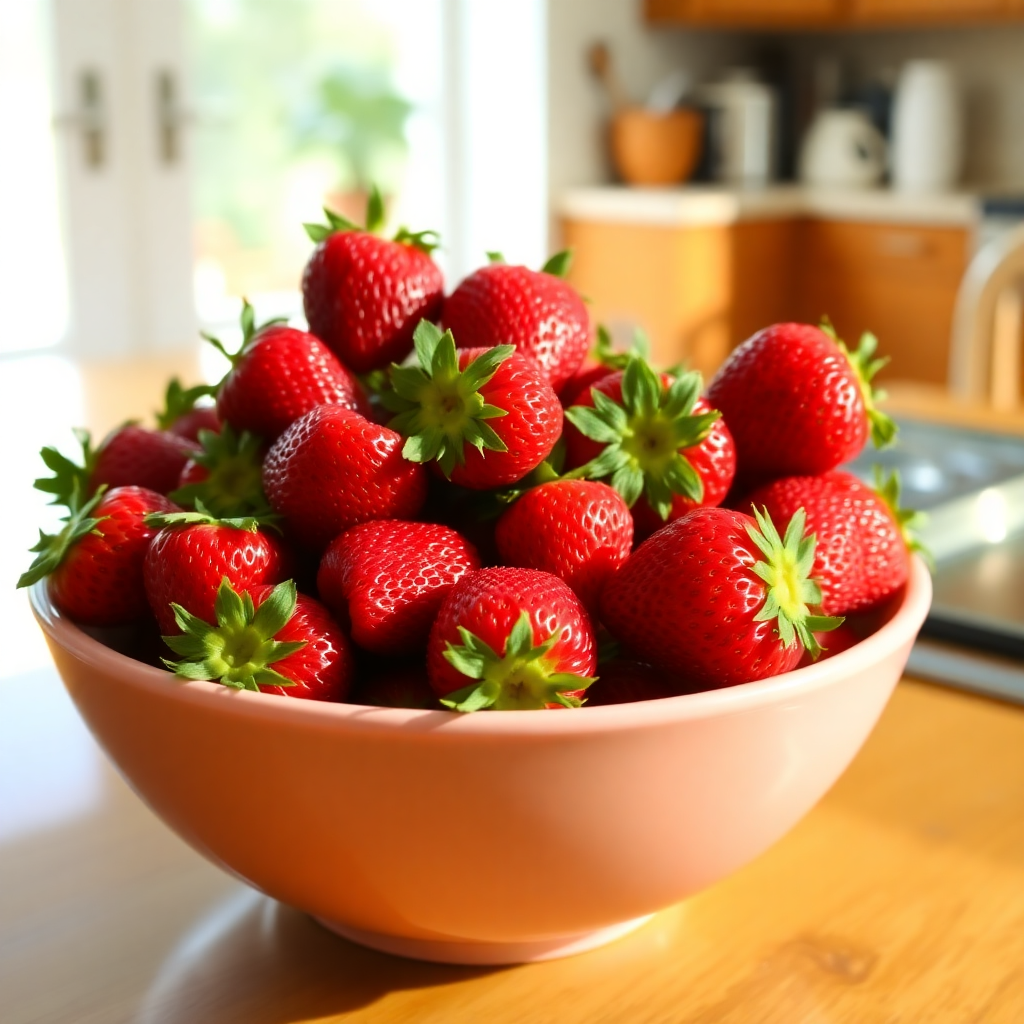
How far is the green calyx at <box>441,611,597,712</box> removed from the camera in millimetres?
466

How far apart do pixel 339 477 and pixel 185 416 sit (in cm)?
21

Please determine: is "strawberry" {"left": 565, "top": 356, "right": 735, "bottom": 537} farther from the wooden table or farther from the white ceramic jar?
the white ceramic jar

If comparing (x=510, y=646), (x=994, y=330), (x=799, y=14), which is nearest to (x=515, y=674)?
(x=510, y=646)

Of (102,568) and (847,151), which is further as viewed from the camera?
(847,151)

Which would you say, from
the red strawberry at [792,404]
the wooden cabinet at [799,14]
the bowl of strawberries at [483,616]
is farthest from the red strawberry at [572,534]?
the wooden cabinet at [799,14]

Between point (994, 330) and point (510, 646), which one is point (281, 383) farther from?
point (994, 330)

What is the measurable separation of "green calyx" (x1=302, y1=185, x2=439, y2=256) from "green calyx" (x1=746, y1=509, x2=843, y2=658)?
0.25 m

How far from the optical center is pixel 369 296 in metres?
0.64

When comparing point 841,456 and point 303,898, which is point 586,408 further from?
point 303,898

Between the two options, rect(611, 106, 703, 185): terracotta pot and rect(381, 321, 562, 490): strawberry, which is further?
Result: rect(611, 106, 703, 185): terracotta pot

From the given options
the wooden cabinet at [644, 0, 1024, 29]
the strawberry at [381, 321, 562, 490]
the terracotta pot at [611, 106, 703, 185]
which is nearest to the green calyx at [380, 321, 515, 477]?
the strawberry at [381, 321, 562, 490]

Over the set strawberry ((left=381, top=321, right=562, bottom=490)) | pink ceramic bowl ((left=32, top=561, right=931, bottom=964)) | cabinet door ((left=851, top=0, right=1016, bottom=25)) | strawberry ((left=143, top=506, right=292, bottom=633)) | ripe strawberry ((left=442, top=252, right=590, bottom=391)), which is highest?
cabinet door ((left=851, top=0, right=1016, bottom=25))

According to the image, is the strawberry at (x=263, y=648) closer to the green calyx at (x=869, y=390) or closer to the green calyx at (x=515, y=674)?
the green calyx at (x=515, y=674)

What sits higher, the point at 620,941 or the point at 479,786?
the point at 479,786
